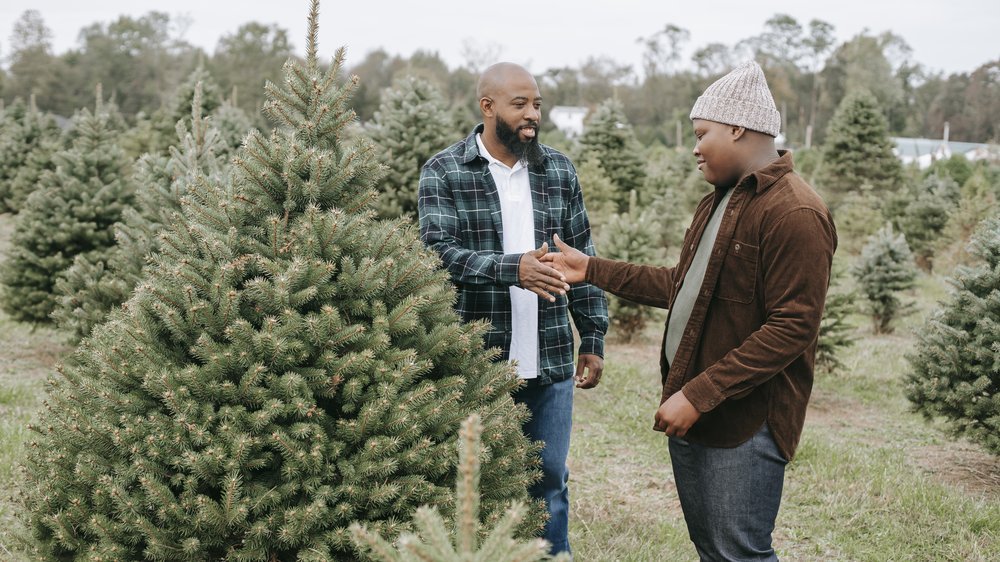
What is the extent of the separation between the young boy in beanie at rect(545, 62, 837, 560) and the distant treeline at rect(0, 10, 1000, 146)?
50130 millimetres

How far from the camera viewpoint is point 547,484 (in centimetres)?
384

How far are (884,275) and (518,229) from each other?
989 centimetres

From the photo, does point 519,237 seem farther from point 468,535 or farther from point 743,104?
point 468,535

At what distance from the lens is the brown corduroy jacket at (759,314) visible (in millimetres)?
2637

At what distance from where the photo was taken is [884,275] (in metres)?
11.9

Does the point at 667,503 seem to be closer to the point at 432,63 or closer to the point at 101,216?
the point at 101,216

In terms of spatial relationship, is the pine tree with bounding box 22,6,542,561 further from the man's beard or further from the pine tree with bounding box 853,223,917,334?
the pine tree with bounding box 853,223,917,334

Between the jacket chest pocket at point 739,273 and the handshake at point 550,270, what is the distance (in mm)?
746

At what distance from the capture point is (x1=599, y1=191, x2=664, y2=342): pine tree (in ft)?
33.9

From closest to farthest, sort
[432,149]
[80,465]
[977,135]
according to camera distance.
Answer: [80,465], [432,149], [977,135]

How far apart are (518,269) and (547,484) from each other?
3.70ft

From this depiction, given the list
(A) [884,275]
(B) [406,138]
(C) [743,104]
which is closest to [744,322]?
(C) [743,104]

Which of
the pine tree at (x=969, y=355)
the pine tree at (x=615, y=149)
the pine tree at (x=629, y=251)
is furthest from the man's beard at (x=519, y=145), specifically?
the pine tree at (x=615, y=149)

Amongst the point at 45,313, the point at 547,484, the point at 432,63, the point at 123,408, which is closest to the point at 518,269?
the point at 547,484
